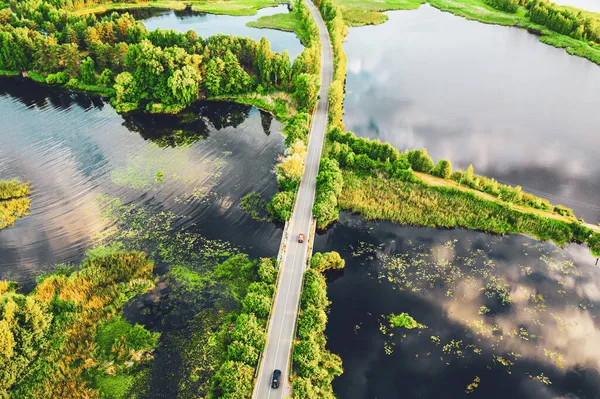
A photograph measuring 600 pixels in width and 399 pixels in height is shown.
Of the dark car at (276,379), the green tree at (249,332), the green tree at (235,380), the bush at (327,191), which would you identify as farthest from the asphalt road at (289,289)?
the bush at (327,191)

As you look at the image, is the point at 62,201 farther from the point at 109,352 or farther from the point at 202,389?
the point at 202,389

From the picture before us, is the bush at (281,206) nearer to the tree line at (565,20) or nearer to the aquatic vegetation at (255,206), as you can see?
the aquatic vegetation at (255,206)

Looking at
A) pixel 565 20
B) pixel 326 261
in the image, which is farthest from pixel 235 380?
pixel 565 20

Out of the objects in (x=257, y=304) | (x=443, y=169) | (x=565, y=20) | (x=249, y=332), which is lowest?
(x=249, y=332)

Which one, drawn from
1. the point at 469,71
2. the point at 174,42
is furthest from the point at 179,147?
the point at 469,71

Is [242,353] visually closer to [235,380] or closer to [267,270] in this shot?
[235,380]

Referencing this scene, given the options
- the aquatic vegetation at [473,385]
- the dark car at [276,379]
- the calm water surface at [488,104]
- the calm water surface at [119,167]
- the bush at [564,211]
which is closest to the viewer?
the dark car at [276,379]
